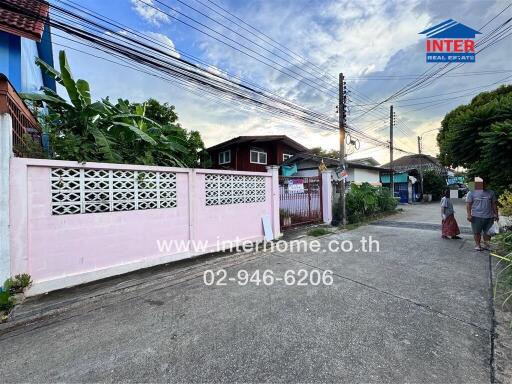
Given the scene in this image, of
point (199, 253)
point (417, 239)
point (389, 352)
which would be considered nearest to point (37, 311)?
point (199, 253)

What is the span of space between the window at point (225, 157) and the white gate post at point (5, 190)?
1534 cm

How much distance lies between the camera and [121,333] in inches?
102

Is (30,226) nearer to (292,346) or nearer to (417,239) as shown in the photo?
(292,346)

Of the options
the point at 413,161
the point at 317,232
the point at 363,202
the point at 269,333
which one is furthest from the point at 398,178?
the point at 269,333

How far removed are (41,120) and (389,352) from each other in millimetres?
7657

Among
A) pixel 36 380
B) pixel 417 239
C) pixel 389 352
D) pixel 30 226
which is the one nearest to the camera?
pixel 36 380

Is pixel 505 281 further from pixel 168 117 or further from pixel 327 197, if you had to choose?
pixel 168 117

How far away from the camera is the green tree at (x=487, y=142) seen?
3977 millimetres

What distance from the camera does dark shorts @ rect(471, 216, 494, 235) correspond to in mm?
5276

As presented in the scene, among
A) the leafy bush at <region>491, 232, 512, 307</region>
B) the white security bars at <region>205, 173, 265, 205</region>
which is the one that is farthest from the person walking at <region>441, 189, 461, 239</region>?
the white security bars at <region>205, 173, 265, 205</region>

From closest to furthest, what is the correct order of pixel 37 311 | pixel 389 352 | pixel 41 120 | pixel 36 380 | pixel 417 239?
pixel 36 380 < pixel 389 352 < pixel 37 311 < pixel 41 120 < pixel 417 239

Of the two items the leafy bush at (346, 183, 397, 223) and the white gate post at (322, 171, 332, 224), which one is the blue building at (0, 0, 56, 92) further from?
the leafy bush at (346, 183, 397, 223)

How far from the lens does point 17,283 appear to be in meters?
3.22

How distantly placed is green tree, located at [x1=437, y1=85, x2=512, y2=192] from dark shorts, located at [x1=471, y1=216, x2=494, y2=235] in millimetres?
807
